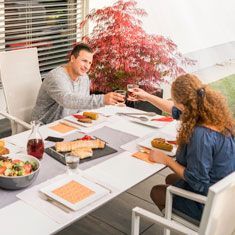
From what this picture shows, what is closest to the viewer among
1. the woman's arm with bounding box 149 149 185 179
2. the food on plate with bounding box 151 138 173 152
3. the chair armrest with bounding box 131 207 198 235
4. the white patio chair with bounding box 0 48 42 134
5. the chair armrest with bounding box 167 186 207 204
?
the chair armrest with bounding box 131 207 198 235

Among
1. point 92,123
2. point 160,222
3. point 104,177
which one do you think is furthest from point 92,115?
point 160,222

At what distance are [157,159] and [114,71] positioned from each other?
2147 millimetres

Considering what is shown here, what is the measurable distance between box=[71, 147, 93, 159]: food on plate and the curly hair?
469 millimetres

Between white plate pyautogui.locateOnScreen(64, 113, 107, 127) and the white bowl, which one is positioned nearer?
the white bowl

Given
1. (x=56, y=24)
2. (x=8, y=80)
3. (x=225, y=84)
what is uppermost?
(x=56, y=24)

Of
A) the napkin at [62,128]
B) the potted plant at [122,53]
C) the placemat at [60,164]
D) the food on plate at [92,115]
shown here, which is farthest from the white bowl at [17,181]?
the potted plant at [122,53]

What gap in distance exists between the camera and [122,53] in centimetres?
426

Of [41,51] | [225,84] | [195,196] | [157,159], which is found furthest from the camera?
[225,84]

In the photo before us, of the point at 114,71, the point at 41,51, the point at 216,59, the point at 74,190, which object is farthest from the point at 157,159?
the point at 216,59

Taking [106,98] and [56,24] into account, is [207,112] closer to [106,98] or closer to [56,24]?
[106,98]

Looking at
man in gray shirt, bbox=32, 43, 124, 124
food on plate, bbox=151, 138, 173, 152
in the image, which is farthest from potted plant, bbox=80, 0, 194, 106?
food on plate, bbox=151, 138, 173, 152

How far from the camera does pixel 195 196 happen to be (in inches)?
81.5

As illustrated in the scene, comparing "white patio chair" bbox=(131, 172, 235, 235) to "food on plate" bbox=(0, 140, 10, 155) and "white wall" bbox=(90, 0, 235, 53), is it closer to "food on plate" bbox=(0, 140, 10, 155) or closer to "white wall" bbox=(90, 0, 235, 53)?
"food on plate" bbox=(0, 140, 10, 155)

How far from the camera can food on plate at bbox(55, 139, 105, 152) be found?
2334 mm
